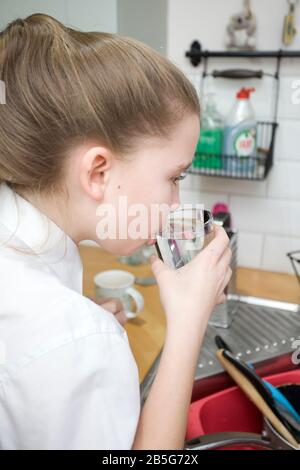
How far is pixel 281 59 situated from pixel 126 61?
0.66 m

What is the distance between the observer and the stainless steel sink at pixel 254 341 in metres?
0.86

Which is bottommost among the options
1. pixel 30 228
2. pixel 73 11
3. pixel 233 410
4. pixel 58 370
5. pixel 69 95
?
pixel 233 410

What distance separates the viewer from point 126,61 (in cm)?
53

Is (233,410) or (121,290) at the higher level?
(121,290)

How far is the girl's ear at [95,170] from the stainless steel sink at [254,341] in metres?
0.40

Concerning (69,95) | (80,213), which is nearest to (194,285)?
(80,213)

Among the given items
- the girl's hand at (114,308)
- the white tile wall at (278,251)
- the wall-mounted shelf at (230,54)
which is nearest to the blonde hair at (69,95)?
the girl's hand at (114,308)

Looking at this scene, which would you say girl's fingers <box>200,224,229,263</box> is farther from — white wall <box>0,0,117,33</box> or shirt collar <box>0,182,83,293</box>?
white wall <box>0,0,117,33</box>

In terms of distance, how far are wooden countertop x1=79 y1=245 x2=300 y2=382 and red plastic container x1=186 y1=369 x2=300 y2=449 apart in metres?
0.14

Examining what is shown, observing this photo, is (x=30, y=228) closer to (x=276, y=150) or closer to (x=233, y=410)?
(x=233, y=410)

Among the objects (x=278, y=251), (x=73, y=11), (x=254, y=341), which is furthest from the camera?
(x=278, y=251)

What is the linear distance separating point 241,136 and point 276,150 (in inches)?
4.8

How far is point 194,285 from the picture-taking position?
1.98ft

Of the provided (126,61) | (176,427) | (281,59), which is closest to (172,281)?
(176,427)
